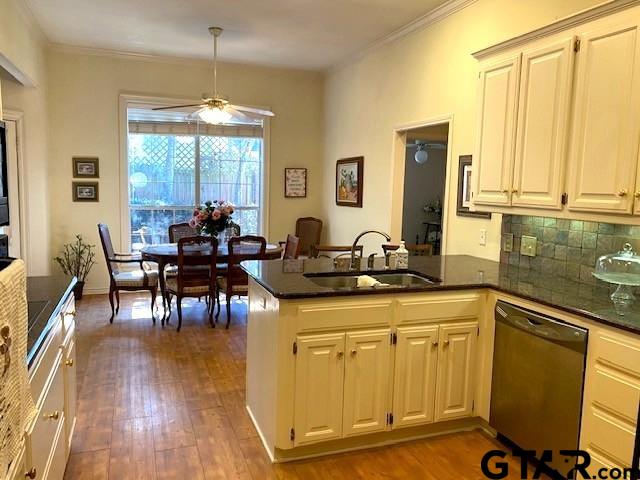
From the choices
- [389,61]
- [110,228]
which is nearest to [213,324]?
[110,228]

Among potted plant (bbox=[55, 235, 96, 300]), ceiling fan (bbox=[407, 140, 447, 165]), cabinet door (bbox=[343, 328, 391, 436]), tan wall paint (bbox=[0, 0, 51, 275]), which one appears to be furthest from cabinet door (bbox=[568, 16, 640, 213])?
potted plant (bbox=[55, 235, 96, 300])

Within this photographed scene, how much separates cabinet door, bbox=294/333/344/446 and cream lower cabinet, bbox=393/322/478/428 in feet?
1.12

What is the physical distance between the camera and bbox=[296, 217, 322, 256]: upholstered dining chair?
671 centimetres

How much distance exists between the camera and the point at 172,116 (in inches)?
249

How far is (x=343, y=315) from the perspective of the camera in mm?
2477

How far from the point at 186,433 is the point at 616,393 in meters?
2.21

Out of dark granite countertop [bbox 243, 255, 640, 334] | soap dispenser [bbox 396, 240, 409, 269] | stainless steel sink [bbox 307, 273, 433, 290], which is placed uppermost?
soap dispenser [bbox 396, 240, 409, 269]

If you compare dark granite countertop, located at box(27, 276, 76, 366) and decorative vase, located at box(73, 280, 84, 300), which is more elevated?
dark granite countertop, located at box(27, 276, 76, 366)

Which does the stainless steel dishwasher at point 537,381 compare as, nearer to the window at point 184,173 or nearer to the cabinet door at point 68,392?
the cabinet door at point 68,392

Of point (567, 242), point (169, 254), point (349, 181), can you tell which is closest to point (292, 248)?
point (169, 254)

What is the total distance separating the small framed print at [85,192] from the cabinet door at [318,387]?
15.1 ft

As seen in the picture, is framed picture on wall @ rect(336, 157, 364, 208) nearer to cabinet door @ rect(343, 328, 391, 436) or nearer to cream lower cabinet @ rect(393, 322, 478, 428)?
cream lower cabinet @ rect(393, 322, 478, 428)

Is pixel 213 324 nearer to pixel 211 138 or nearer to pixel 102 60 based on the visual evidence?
pixel 211 138

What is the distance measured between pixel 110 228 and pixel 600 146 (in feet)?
18.1
